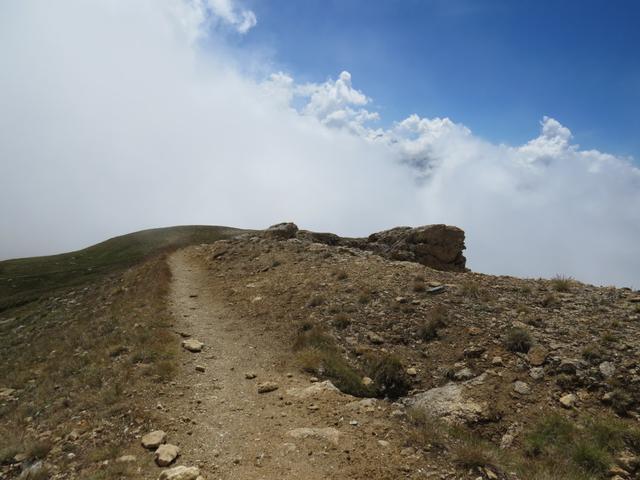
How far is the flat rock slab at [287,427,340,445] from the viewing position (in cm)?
1070

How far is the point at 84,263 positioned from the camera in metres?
86.4

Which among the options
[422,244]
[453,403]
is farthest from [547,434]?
[422,244]

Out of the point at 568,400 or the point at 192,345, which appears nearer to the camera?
the point at 568,400

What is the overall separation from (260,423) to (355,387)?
13.6 feet

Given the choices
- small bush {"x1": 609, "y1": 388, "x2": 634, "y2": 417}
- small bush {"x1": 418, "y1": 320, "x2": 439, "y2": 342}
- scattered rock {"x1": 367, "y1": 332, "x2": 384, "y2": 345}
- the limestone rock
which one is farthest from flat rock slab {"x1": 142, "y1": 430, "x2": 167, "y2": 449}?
small bush {"x1": 609, "y1": 388, "x2": 634, "y2": 417}

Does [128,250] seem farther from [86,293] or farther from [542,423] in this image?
[542,423]

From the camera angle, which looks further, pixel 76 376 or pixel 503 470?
pixel 76 376

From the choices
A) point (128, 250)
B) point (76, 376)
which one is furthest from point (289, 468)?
point (128, 250)

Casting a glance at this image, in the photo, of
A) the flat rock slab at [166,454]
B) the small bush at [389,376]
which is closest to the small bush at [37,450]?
the flat rock slab at [166,454]

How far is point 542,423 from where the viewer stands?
12336mm

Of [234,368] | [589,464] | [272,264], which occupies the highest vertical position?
[272,264]

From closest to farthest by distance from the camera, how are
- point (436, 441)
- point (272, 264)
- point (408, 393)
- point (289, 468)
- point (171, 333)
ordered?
point (289, 468) < point (436, 441) < point (408, 393) < point (171, 333) < point (272, 264)

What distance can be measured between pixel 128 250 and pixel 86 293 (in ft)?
161

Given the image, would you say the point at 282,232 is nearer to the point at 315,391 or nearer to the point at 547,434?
the point at 315,391
